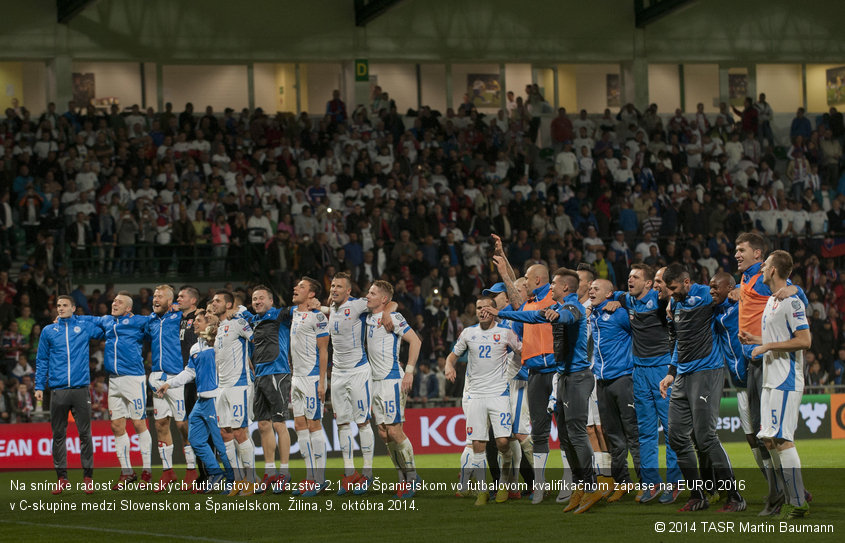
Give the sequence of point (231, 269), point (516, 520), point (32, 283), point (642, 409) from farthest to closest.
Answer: point (231, 269), point (32, 283), point (642, 409), point (516, 520)

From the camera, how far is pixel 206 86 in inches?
1320

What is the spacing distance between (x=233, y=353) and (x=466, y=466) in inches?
115

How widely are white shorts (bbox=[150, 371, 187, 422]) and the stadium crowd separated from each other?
5.52 metres

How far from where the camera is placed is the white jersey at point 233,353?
1405 cm

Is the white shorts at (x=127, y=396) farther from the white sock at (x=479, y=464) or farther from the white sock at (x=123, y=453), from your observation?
the white sock at (x=479, y=464)

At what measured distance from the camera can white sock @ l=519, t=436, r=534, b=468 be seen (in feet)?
44.5

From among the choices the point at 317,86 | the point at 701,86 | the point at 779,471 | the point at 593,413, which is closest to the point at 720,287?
the point at 779,471

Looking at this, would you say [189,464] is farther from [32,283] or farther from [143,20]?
[143,20]

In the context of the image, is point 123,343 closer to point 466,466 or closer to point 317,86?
point 466,466

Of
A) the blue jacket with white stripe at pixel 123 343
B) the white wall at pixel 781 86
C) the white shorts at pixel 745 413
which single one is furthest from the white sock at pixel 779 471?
the white wall at pixel 781 86

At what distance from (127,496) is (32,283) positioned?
9390 mm

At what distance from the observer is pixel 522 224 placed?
93.0ft

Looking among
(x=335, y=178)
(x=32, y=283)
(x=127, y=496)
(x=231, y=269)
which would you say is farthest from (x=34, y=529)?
(x=335, y=178)

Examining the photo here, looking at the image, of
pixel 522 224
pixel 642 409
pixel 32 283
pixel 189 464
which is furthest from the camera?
pixel 522 224
